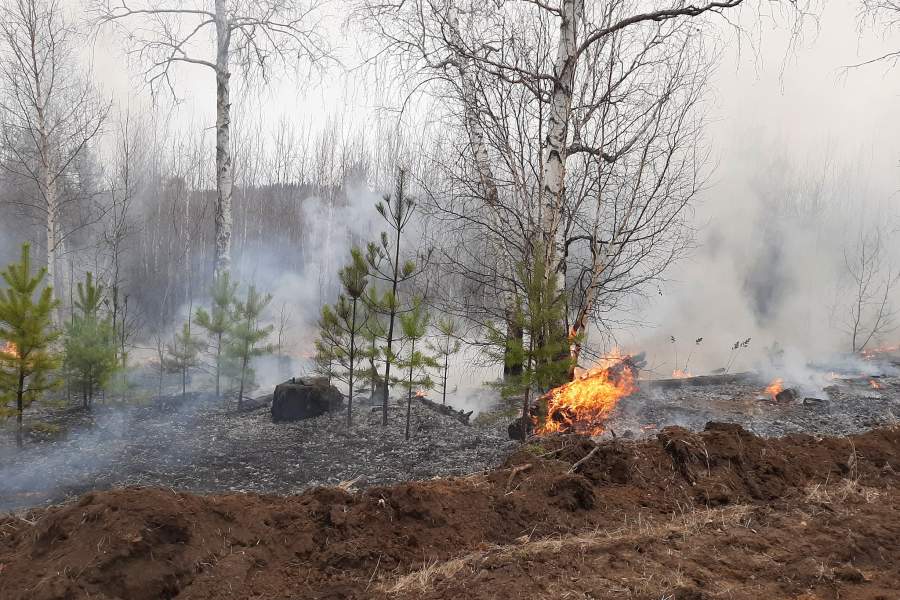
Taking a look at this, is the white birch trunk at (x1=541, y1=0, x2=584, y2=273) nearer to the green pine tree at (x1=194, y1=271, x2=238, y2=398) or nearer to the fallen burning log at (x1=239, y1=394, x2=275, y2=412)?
the fallen burning log at (x1=239, y1=394, x2=275, y2=412)

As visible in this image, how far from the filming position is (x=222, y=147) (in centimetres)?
1120

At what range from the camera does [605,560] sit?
127 inches

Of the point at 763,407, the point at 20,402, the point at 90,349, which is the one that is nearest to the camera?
the point at 20,402

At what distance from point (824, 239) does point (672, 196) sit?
15390 millimetres

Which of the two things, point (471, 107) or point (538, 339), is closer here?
point (538, 339)

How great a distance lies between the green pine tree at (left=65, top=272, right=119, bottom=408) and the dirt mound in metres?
4.86

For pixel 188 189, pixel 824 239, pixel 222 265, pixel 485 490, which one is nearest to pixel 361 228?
pixel 188 189

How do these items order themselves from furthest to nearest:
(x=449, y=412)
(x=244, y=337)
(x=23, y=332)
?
1. (x=244, y=337)
2. (x=449, y=412)
3. (x=23, y=332)

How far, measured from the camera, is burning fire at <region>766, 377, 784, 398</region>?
945 cm

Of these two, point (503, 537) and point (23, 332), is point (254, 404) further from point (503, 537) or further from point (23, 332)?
point (503, 537)

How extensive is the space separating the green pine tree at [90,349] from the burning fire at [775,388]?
1136cm

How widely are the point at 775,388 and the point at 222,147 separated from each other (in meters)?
12.0

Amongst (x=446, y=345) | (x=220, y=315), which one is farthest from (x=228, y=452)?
(x=446, y=345)

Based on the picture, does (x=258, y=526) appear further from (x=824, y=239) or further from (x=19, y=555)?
(x=824, y=239)
